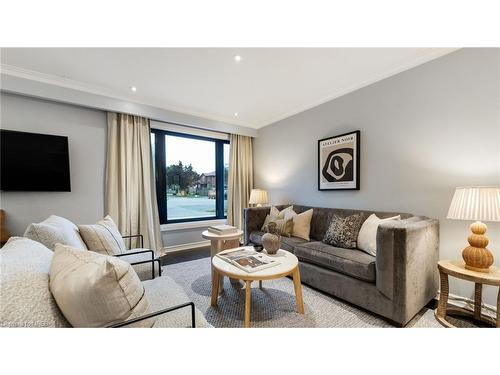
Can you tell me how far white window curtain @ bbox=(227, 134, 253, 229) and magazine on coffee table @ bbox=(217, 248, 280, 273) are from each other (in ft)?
→ 7.75

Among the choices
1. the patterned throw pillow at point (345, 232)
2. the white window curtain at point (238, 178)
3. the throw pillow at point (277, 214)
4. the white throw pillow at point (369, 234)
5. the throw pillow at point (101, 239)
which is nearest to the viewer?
the throw pillow at point (101, 239)

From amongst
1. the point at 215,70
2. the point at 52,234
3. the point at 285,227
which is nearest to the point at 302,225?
the point at 285,227

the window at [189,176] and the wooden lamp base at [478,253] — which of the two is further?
the window at [189,176]

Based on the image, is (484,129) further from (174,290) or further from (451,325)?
(174,290)

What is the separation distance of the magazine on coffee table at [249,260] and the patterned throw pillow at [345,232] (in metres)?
0.95

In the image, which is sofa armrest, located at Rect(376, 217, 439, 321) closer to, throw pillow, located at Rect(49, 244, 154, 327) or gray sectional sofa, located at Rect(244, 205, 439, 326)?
gray sectional sofa, located at Rect(244, 205, 439, 326)

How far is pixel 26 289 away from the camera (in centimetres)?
74

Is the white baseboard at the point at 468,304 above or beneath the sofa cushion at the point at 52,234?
beneath

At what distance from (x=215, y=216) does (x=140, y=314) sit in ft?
11.4

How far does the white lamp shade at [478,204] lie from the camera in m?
1.45

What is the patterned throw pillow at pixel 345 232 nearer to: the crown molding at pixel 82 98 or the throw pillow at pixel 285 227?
the throw pillow at pixel 285 227

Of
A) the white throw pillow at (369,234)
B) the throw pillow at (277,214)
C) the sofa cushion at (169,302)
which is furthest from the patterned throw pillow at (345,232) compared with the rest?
the sofa cushion at (169,302)

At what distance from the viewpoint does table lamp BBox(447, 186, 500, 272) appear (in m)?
1.46
